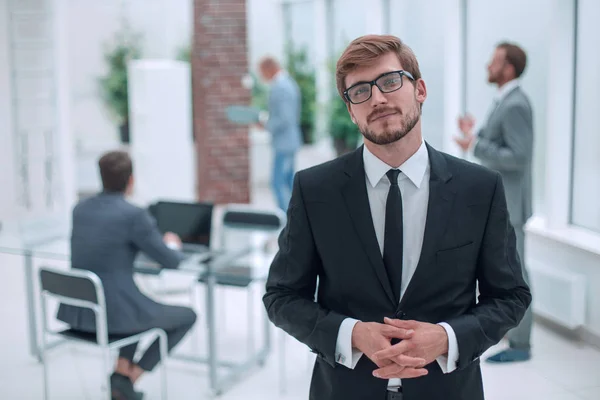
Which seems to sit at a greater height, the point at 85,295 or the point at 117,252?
the point at 117,252

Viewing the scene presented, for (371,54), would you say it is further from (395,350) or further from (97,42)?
(97,42)

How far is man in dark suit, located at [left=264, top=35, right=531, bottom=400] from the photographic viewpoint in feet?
4.77

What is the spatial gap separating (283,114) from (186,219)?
300 cm

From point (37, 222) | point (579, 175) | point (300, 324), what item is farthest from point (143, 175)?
point (300, 324)

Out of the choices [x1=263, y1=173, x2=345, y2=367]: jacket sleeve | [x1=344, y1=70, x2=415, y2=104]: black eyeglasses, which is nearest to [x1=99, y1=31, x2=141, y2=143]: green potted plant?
[x1=263, y1=173, x2=345, y2=367]: jacket sleeve

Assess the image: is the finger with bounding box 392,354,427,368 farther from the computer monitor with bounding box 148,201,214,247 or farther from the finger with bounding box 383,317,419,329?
the computer monitor with bounding box 148,201,214,247

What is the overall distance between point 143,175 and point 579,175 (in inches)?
130

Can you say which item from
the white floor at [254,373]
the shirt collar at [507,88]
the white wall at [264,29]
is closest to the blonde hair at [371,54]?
the white floor at [254,373]

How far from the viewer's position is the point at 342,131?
723 centimetres

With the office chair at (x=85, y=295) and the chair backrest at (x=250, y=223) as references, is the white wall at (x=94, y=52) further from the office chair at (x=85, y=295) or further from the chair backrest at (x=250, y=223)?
the office chair at (x=85, y=295)

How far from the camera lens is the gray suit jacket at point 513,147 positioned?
12.2 ft

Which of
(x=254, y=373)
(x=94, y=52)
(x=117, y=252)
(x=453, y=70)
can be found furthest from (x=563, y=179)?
(x=94, y=52)

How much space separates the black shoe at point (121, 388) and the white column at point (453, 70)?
3097 mm

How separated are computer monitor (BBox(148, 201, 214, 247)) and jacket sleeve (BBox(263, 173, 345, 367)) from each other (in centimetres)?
248
